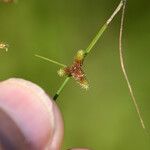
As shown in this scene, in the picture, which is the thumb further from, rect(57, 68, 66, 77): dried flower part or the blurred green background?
the blurred green background

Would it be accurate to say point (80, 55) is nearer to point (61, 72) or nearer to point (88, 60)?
point (61, 72)

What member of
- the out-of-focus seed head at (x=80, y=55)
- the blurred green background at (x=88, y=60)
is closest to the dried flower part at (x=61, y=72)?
the out-of-focus seed head at (x=80, y=55)

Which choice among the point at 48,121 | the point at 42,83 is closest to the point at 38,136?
the point at 48,121

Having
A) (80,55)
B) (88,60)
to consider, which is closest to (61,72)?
(80,55)

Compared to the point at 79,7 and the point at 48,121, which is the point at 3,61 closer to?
the point at 79,7

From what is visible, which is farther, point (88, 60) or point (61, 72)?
point (88, 60)

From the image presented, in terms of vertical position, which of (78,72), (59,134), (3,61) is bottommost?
(3,61)
